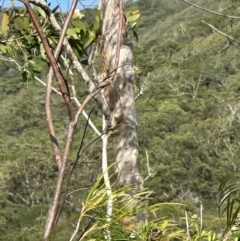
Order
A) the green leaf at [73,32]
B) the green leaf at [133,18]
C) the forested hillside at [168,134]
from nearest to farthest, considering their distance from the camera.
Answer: the green leaf at [73,32]
the green leaf at [133,18]
the forested hillside at [168,134]

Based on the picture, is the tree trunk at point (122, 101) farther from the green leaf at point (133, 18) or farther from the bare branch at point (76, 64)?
the green leaf at point (133, 18)

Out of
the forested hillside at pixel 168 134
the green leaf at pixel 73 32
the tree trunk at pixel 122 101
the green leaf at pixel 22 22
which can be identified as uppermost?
the green leaf at pixel 22 22

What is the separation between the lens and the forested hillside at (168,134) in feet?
49.2

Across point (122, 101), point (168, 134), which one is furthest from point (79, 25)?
point (168, 134)

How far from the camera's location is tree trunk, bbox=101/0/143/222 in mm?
1064

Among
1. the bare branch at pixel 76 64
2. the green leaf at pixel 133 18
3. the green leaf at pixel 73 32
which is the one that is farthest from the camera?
the green leaf at pixel 133 18

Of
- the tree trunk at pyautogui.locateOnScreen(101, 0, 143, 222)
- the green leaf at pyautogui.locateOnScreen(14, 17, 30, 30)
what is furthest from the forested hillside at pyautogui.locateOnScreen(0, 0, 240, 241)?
the tree trunk at pyautogui.locateOnScreen(101, 0, 143, 222)

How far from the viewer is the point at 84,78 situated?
1.08 m

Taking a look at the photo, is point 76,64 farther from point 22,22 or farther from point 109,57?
point 22,22

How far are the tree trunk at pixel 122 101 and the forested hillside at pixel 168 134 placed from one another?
395 inches

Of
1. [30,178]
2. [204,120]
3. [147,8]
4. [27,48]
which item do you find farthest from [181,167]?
[147,8]

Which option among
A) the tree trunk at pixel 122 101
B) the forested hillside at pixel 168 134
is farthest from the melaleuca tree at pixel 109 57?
the forested hillside at pixel 168 134

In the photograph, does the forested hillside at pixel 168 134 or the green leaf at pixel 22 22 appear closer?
the green leaf at pixel 22 22

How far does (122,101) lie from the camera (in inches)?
44.5
